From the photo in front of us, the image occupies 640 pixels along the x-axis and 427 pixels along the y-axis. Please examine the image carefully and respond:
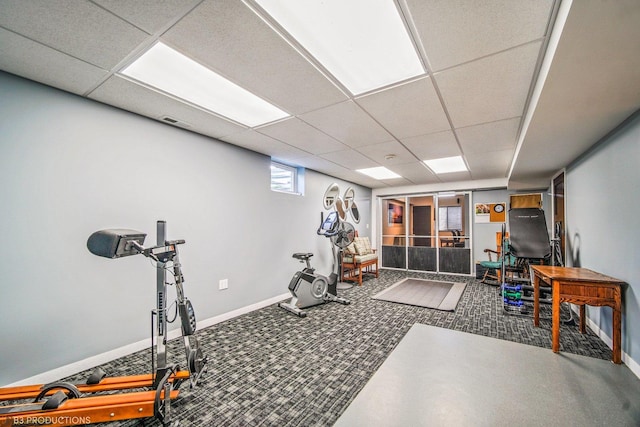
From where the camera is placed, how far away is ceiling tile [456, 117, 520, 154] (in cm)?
280

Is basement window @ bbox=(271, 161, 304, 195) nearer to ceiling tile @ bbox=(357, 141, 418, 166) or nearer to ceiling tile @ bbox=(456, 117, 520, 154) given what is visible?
ceiling tile @ bbox=(357, 141, 418, 166)

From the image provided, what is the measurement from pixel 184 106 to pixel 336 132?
1.58 meters

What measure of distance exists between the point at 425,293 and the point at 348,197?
2747 millimetres

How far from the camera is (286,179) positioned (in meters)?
4.73

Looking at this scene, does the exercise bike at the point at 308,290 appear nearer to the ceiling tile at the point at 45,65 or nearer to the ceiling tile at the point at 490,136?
the ceiling tile at the point at 490,136

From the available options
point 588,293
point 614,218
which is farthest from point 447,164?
point 588,293

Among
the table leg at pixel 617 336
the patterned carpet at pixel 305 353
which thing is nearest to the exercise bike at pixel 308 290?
the patterned carpet at pixel 305 353

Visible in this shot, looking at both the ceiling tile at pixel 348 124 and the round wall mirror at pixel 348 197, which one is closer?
the ceiling tile at pixel 348 124

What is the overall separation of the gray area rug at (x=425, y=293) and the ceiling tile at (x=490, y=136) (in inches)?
91.7

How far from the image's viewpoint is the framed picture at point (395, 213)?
7.69 m

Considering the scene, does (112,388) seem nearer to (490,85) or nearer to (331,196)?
(490,85)

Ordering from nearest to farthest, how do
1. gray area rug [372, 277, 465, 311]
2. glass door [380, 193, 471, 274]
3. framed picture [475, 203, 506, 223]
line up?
gray area rug [372, 277, 465, 311] < framed picture [475, 203, 506, 223] < glass door [380, 193, 471, 274]

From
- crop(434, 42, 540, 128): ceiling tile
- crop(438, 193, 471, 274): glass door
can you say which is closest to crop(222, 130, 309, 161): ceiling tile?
crop(434, 42, 540, 128): ceiling tile

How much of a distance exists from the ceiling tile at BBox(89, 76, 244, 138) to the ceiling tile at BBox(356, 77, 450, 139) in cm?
153
